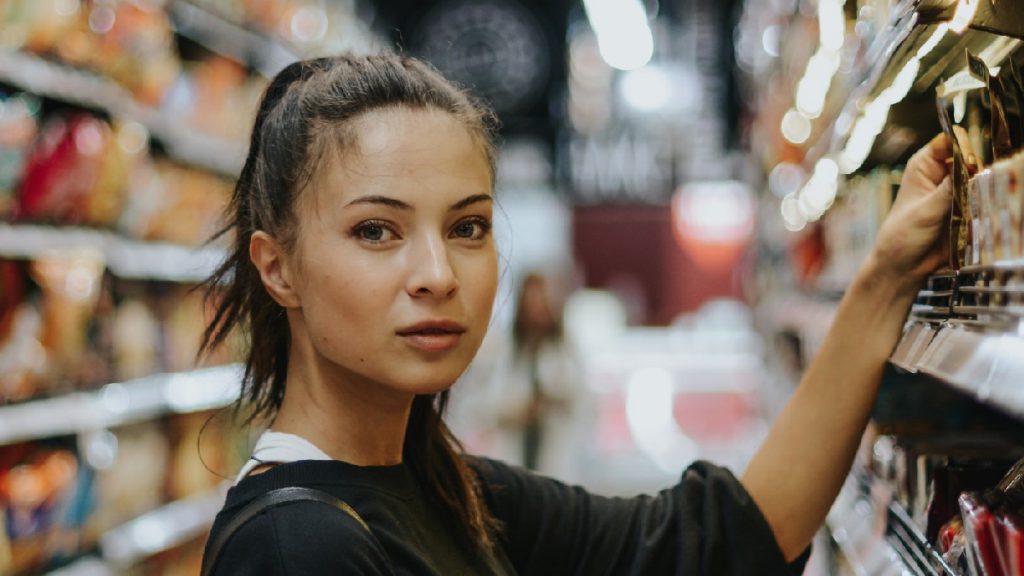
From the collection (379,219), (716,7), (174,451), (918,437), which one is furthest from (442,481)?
(716,7)

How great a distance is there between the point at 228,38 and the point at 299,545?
3537 mm

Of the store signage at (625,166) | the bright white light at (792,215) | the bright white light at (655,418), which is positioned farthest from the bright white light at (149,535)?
the store signage at (625,166)

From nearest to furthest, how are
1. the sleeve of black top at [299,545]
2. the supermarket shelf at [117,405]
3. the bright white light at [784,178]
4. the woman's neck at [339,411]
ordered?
1. the sleeve of black top at [299,545]
2. the woman's neck at [339,411]
3. the supermarket shelf at [117,405]
4. the bright white light at [784,178]

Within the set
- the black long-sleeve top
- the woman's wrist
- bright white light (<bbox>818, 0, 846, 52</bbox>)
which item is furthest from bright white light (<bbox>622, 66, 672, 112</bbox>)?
the woman's wrist

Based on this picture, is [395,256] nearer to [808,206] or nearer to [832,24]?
[832,24]

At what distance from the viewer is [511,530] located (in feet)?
5.16

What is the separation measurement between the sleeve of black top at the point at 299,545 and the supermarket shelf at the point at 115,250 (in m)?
1.20

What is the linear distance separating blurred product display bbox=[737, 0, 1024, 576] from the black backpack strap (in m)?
0.59

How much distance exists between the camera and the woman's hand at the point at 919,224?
3.98ft

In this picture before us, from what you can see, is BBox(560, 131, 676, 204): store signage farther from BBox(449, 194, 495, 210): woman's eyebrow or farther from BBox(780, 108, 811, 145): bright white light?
BBox(449, 194, 495, 210): woman's eyebrow

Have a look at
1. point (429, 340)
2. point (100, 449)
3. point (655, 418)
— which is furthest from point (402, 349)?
point (655, 418)

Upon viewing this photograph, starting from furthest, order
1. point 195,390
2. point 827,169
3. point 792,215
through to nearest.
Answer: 1. point 195,390
2. point 792,215
3. point 827,169

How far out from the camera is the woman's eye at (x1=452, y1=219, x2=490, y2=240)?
1265 mm

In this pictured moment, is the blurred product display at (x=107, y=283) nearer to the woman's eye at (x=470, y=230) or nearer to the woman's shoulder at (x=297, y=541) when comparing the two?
the woman's eye at (x=470, y=230)
